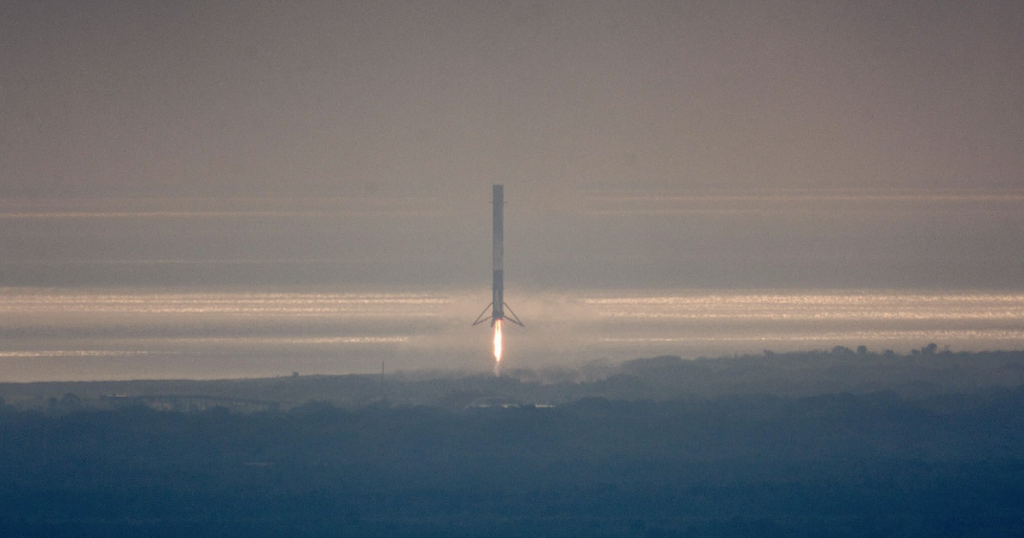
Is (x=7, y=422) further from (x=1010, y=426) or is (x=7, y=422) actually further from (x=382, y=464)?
(x=1010, y=426)

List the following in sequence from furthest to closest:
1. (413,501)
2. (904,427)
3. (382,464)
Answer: (904,427)
(382,464)
(413,501)

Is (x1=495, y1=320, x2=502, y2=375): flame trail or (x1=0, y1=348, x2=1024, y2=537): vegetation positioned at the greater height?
(x1=495, y1=320, x2=502, y2=375): flame trail

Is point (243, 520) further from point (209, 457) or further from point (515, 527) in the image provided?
point (515, 527)

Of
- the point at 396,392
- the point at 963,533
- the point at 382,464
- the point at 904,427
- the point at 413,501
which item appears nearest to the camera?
the point at 963,533

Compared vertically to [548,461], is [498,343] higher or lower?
higher

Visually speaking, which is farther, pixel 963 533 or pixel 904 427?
pixel 904 427

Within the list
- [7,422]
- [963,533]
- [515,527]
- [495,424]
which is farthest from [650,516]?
[7,422]

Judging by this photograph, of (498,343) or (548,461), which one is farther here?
(498,343)

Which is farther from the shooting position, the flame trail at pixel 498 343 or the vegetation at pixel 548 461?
the flame trail at pixel 498 343

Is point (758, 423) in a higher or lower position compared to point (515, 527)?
higher

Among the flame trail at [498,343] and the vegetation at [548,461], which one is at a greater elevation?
the flame trail at [498,343]

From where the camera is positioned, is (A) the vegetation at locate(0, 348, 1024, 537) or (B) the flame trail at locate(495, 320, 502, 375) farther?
(B) the flame trail at locate(495, 320, 502, 375)
